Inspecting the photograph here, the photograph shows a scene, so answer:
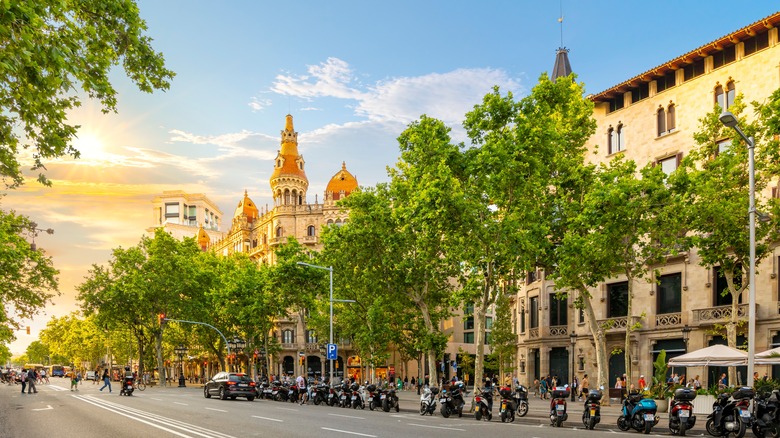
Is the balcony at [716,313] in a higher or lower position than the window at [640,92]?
lower

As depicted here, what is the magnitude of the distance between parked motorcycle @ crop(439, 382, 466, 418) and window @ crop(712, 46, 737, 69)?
23.7 metres

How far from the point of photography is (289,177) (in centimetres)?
9212

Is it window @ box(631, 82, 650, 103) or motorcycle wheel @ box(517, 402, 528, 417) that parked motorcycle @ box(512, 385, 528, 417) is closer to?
motorcycle wheel @ box(517, 402, 528, 417)

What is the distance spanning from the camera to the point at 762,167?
2938cm

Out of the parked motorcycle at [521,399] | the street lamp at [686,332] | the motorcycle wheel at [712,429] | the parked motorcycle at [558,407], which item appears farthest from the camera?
the street lamp at [686,332]

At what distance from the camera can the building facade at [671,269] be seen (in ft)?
119

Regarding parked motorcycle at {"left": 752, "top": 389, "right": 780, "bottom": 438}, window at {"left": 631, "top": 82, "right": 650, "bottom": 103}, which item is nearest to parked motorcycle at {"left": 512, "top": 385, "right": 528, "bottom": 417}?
parked motorcycle at {"left": 752, "top": 389, "right": 780, "bottom": 438}

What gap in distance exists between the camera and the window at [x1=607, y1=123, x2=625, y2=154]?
149 ft

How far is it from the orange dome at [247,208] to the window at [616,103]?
72.6 m

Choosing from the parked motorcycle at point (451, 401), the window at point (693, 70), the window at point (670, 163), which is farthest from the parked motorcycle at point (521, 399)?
the window at point (693, 70)

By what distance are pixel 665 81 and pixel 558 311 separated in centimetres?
1600

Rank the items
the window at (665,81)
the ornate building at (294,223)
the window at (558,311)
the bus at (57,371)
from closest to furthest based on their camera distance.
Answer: the window at (665,81) → the window at (558,311) → the ornate building at (294,223) → the bus at (57,371)

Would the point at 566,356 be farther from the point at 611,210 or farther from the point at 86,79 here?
the point at 86,79

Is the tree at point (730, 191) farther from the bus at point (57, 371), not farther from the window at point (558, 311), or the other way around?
the bus at point (57, 371)
